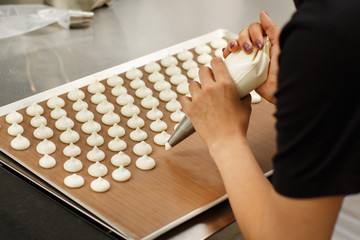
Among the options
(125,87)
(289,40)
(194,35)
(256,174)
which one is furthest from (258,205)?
(194,35)

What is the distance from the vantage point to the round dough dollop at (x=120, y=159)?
1.15 m

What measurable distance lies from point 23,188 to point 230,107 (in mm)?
508

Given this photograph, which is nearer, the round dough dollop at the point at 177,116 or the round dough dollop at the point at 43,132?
the round dough dollop at the point at 43,132

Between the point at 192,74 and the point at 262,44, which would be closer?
the point at 262,44

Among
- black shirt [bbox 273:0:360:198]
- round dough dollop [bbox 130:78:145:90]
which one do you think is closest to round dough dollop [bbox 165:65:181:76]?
round dough dollop [bbox 130:78:145:90]

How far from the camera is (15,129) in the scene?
1.21m

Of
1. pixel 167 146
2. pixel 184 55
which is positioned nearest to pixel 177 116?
pixel 167 146

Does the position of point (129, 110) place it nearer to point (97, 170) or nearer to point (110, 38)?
point (97, 170)

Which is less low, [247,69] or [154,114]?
[247,69]

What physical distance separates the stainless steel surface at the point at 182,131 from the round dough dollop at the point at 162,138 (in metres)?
0.05

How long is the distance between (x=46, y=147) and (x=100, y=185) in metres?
0.20

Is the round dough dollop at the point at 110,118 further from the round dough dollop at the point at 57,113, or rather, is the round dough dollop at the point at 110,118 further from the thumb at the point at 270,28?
the thumb at the point at 270,28

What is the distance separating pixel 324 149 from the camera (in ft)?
2.18

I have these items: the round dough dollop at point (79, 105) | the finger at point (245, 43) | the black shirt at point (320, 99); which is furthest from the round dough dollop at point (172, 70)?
the black shirt at point (320, 99)
